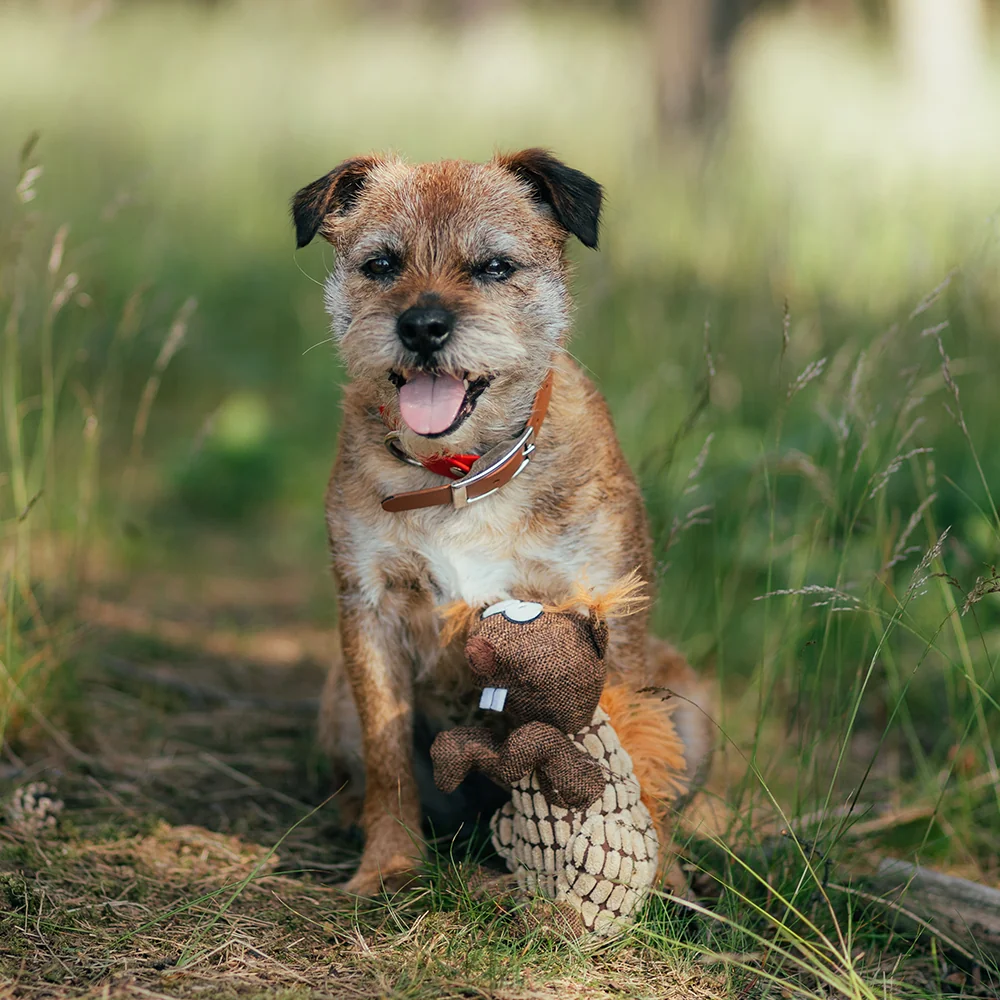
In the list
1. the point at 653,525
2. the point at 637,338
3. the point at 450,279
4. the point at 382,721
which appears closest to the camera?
the point at 450,279

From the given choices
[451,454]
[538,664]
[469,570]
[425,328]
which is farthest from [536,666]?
[425,328]

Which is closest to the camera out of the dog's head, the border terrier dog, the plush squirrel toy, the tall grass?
the plush squirrel toy

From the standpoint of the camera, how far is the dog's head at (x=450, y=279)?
2625mm

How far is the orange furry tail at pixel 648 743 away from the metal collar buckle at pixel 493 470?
0.59 meters

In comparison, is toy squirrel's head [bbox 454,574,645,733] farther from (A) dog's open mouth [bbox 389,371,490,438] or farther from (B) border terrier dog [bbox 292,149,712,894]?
(A) dog's open mouth [bbox 389,371,490,438]

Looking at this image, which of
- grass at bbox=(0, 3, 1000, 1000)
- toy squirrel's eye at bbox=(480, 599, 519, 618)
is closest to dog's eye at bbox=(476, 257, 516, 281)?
grass at bbox=(0, 3, 1000, 1000)

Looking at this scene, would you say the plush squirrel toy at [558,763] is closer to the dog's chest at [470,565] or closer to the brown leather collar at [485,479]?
the dog's chest at [470,565]

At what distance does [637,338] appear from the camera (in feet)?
17.8

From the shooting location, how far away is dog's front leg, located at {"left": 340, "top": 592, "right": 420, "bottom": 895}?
9.68ft

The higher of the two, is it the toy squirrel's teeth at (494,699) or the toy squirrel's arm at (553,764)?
the toy squirrel's teeth at (494,699)

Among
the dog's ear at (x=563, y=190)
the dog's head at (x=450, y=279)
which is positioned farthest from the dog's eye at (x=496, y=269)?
the dog's ear at (x=563, y=190)

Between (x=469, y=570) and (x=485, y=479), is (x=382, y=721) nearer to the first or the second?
(x=469, y=570)

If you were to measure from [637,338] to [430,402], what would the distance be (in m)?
2.95

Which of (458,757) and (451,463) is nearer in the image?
(458,757)
